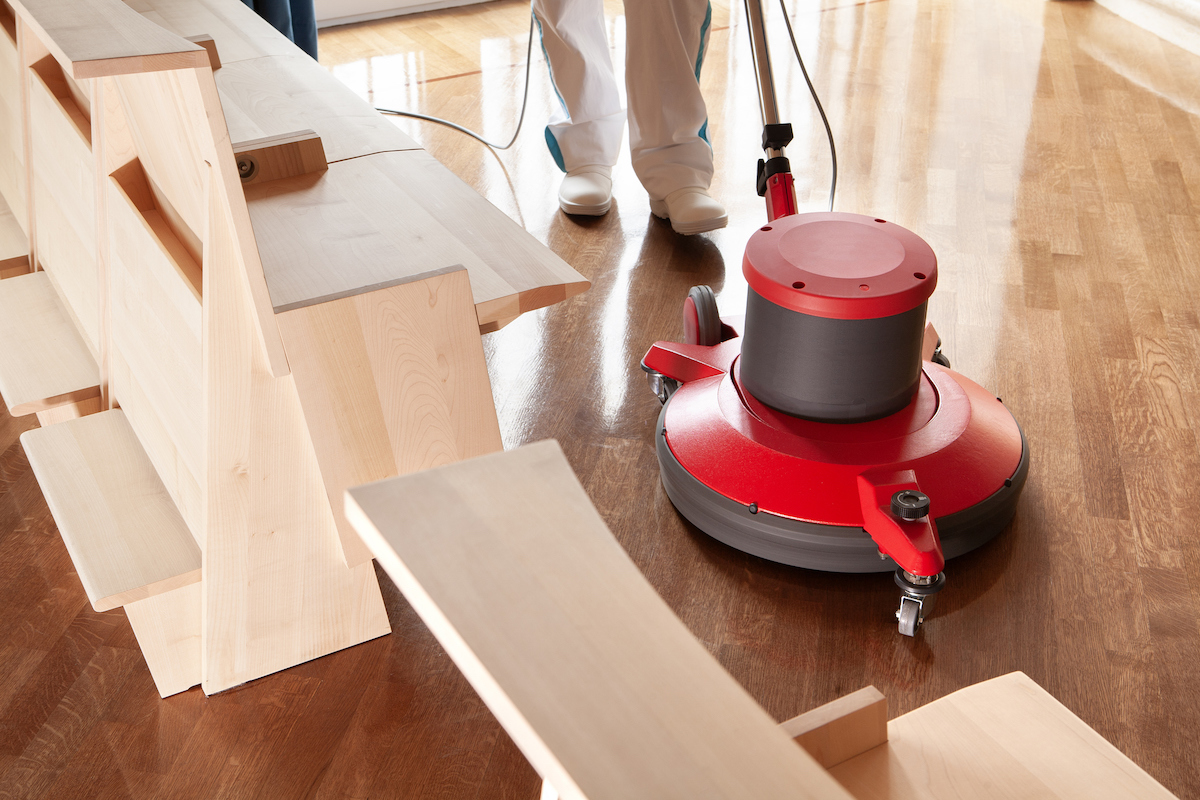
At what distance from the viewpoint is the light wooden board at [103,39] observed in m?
0.76

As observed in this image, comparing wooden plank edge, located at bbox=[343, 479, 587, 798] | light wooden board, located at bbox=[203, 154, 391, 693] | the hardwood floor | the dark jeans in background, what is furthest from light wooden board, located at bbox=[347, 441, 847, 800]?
the dark jeans in background

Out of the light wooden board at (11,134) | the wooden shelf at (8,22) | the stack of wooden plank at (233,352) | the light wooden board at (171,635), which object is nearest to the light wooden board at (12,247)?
the light wooden board at (11,134)

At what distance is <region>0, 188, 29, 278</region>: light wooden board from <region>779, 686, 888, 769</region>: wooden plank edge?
165cm

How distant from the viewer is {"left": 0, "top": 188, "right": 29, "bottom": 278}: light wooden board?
1.76 metres

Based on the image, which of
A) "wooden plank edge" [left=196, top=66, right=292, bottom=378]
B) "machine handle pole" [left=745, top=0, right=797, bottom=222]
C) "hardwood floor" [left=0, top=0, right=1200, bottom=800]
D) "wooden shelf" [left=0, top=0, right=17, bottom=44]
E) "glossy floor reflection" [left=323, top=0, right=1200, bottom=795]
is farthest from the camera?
"wooden shelf" [left=0, top=0, right=17, bottom=44]

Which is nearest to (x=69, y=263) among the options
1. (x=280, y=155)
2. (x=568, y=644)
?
Result: (x=280, y=155)

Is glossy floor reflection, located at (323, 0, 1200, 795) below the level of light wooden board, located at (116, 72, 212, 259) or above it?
below

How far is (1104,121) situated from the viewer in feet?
Result: 10.2

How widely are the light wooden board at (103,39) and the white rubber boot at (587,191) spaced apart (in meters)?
1.64

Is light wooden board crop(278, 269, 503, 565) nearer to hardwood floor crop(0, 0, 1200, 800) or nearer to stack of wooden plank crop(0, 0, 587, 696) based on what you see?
stack of wooden plank crop(0, 0, 587, 696)

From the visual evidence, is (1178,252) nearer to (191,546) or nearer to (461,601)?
(191,546)

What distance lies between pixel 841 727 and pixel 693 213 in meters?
1.76

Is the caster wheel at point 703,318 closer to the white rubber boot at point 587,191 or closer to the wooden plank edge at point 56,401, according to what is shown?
the white rubber boot at point 587,191

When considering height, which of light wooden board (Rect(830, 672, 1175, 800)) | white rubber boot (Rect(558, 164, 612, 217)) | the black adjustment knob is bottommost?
white rubber boot (Rect(558, 164, 612, 217))
